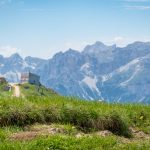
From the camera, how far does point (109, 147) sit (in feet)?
51.2

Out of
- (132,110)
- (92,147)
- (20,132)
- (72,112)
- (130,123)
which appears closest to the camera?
(92,147)

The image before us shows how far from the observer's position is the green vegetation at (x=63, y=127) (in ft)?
49.3

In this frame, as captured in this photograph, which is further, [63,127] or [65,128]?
[63,127]

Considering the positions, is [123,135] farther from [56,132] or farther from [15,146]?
[15,146]

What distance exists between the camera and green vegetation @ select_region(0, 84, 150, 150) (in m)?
15.0

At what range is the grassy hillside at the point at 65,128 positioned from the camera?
49.5 feet

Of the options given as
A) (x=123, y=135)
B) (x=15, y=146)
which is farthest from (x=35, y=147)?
(x=123, y=135)

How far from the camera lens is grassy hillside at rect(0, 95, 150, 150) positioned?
15.1 metres

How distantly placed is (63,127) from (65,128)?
14 centimetres

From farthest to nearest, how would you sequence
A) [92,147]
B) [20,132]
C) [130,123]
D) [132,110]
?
[132,110]
[130,123]
[20,132]
[92,147]

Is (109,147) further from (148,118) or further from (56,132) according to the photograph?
(148,118)

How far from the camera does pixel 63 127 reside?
1798 centimetres

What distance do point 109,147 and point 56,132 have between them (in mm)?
2514

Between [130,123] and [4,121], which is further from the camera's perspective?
[130,123]
